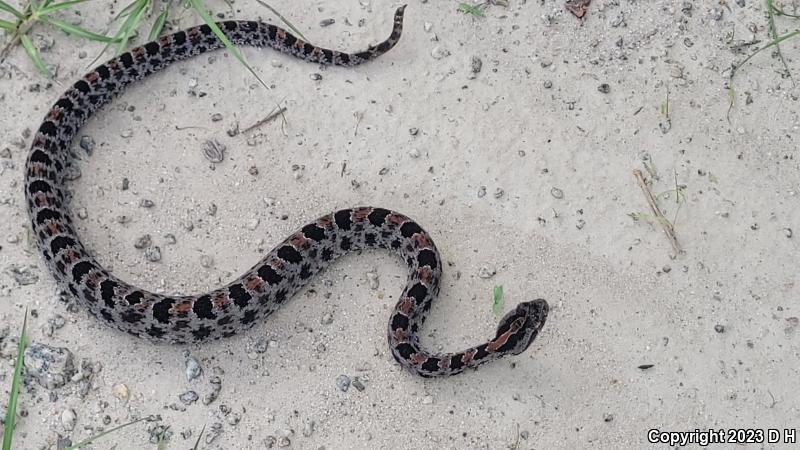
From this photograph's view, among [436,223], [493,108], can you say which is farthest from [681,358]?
[493,108]

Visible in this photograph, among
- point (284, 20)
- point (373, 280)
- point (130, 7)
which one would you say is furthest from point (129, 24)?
point (373, 280)

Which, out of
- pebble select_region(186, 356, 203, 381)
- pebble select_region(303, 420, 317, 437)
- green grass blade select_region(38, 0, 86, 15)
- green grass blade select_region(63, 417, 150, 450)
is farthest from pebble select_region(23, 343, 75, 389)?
green grass blade select_region(38, 0, 86, 15)

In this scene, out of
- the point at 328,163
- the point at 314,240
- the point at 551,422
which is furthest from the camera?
the point at 328,163

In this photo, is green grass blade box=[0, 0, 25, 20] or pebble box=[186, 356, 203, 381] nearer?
pebble box=[186, 356, 203, 381]

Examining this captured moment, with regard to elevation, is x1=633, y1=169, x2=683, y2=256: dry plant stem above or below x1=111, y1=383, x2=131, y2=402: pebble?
above

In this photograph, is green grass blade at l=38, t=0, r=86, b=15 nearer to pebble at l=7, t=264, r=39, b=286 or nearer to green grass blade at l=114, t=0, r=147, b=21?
green grass blade at l=114, t=0, r=147, b=21

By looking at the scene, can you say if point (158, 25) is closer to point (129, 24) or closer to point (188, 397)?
point (129, 24)

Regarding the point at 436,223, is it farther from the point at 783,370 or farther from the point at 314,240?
the point at 783,370
